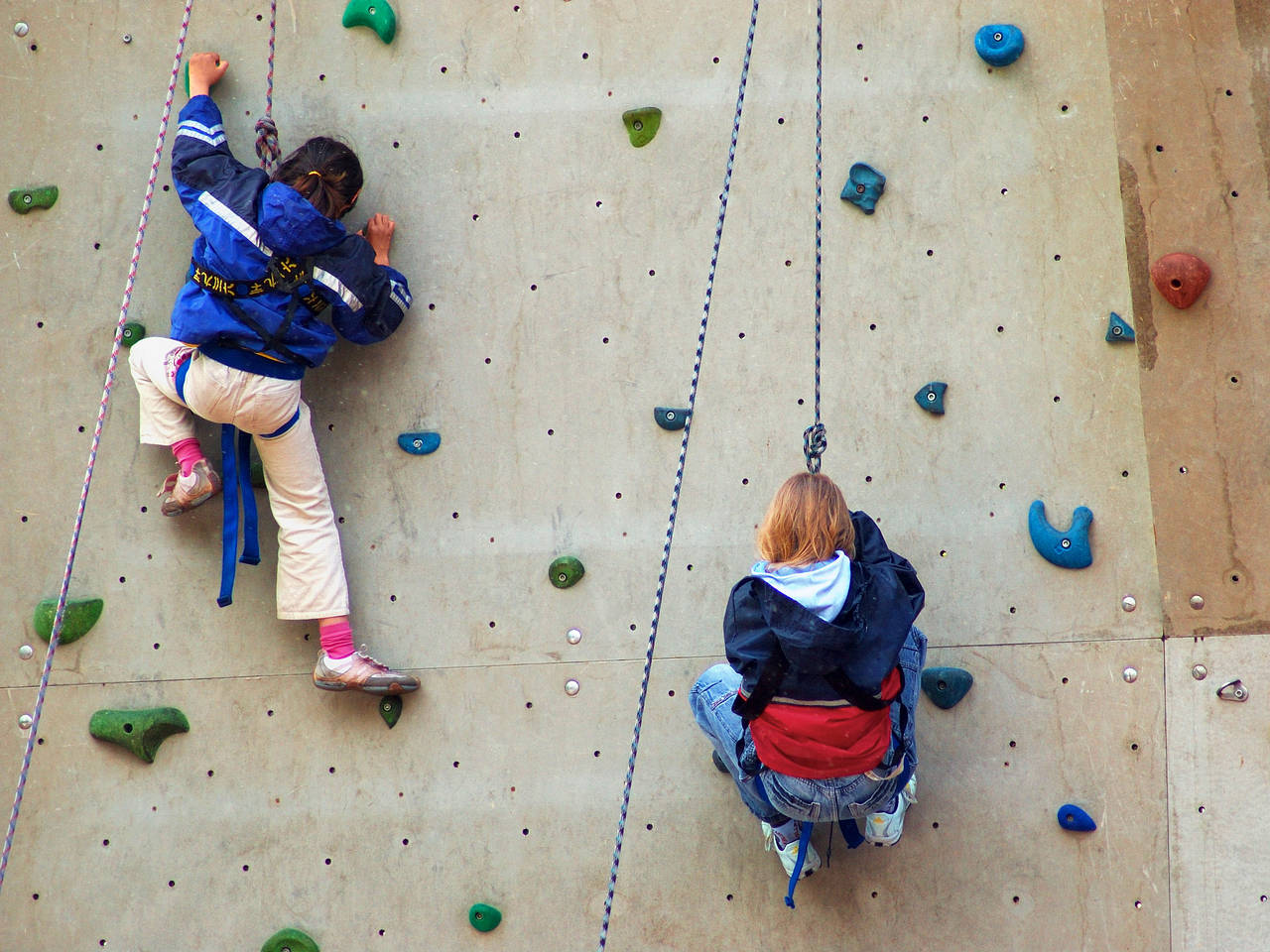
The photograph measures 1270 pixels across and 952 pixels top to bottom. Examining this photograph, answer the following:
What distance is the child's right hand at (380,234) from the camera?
8.68ft

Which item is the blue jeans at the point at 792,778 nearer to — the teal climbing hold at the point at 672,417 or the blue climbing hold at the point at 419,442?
the teal climbing hold at the point at 672,417

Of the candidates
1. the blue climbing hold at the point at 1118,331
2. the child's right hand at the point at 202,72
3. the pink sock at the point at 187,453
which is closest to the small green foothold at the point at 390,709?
the pink sock at the point at 187,453

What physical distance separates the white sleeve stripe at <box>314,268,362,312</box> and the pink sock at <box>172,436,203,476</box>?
1.56 ft

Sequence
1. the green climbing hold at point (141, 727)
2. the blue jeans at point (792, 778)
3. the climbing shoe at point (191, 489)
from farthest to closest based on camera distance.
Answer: the green climbing hold at point (141, 727)
the climbing shoe at point (191, 489)
the blue jeans at point (792, 778)

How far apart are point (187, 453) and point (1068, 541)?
1.94 metres

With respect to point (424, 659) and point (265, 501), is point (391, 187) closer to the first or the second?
point (265, 501)

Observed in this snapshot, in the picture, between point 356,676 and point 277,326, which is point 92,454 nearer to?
point 277,326

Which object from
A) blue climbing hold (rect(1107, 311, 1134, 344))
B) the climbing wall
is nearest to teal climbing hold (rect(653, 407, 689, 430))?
the climbing wall

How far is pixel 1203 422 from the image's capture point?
8.54 feet

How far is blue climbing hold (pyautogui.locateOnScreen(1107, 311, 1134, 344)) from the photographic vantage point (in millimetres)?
2598

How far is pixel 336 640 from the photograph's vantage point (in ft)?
8.52

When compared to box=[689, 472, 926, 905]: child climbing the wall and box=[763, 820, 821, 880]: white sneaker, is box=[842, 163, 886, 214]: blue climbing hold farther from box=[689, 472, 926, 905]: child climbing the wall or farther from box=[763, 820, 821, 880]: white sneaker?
box=[763, 820, 821, 880]: white sneaker

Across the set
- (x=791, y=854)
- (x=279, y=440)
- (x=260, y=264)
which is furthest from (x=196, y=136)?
(x=791, y=854)

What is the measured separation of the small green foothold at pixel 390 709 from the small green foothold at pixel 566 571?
1.48 ft
